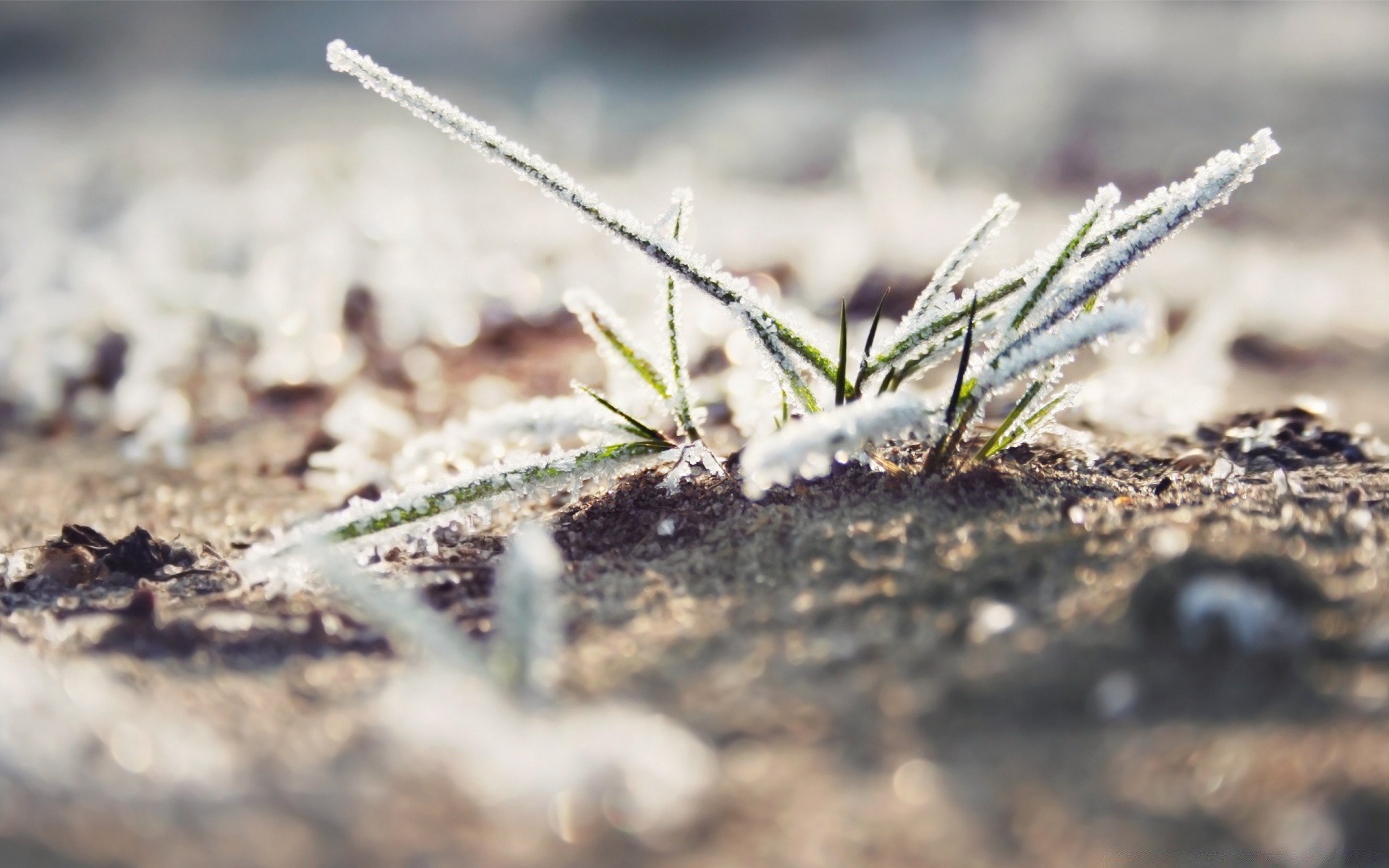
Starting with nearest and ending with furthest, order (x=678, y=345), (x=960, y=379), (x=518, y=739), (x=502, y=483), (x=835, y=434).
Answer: (x=518, y=739)
(x=835, y=434)
(x=960, y=379)
(x=502, y=483)
(x=678, y=345)

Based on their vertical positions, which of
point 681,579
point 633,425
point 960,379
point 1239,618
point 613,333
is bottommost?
point 1239,618

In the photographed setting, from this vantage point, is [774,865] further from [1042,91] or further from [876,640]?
[1042,91]

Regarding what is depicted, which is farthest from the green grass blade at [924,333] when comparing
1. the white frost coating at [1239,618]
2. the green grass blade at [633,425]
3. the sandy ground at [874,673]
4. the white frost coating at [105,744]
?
the white frost coating at [105,744]

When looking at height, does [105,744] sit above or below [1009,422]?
below

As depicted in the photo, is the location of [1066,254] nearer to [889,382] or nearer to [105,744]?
[889,382]

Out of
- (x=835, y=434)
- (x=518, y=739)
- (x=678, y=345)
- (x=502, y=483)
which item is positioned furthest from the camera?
(x=678, y=345)

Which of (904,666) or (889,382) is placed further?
(889,382)

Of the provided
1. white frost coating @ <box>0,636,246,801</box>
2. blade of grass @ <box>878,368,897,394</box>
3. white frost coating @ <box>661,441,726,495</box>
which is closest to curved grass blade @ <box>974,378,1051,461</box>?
blade of grass @ <box>878,368,897,394</box>

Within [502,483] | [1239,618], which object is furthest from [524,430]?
[1239,618]
